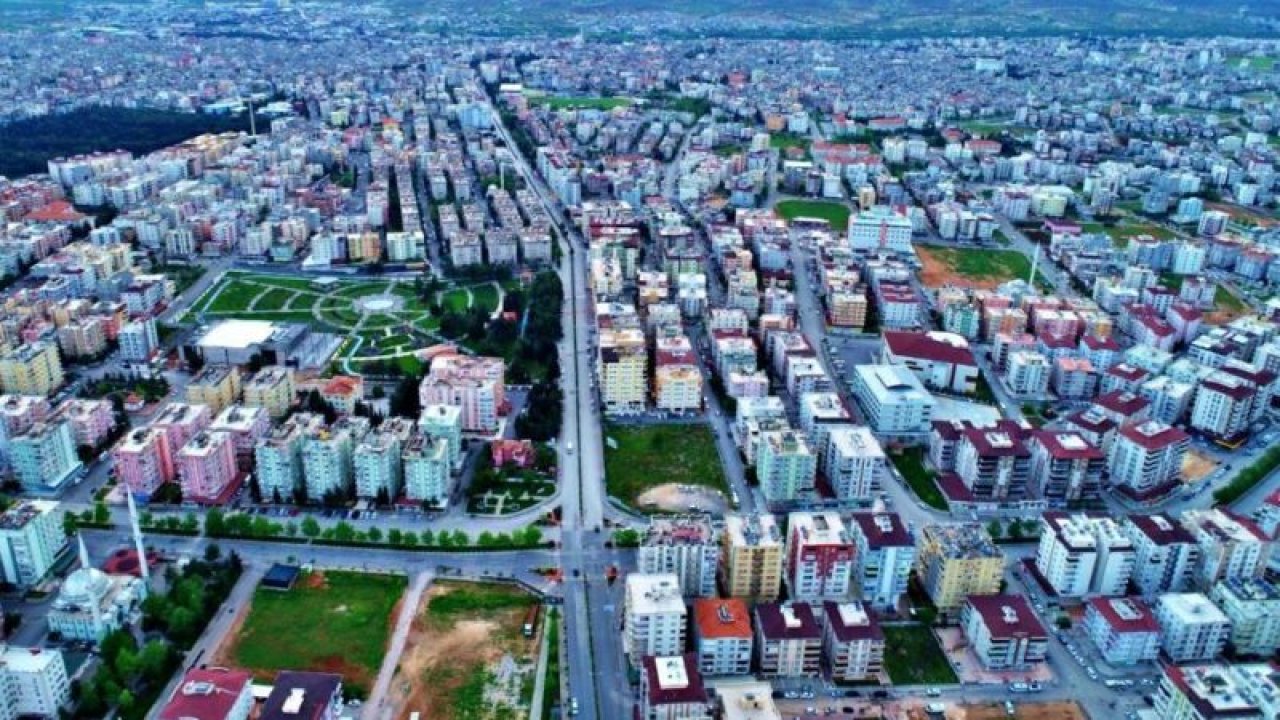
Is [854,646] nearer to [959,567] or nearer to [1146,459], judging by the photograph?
[959,567]

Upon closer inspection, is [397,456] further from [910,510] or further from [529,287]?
[529,287]

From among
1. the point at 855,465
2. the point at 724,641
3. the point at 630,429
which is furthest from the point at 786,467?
the point at 724,641

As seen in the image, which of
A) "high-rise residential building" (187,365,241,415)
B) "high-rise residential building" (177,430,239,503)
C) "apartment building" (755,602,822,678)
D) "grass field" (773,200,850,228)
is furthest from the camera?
"grass field" (773,200,850,228)

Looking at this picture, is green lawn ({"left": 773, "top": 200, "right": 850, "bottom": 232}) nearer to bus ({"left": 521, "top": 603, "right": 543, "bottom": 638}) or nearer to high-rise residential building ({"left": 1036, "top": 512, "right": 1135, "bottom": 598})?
high-rise residential building ({"left": 1036, "top": 512, "right": 1135, "bottom": 598})

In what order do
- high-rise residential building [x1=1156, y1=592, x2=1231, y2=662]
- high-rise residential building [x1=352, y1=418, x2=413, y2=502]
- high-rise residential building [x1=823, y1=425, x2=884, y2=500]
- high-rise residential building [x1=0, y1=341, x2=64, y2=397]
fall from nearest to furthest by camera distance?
high-rise residential building [x1=1156, y1=592, x2=1231, y2=662]
high-rise residential building [x1=352, y1=418, x2=413, y2=502]
high-rise residential building [x1=823, y1=425, x2=884, y2=500]
high-rise residential building [x1=0, y1=341, x2=64, y2=397]

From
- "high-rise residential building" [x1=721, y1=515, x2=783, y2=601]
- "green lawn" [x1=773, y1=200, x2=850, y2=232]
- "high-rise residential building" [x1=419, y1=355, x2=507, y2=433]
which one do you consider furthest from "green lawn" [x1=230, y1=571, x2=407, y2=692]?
"green lawn" [x1=773, y1=200, x2=850, y2=232]

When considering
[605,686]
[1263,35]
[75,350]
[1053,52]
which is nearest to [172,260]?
[75,350]

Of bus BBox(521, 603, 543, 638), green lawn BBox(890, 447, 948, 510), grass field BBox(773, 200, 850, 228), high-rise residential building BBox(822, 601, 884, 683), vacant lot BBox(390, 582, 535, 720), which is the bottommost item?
vacant lot BBox(390, 582, 535, 720)
